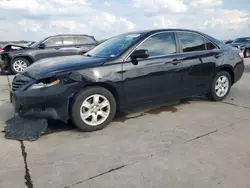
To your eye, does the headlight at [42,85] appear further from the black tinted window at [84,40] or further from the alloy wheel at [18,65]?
the black tinted window at [84,40]

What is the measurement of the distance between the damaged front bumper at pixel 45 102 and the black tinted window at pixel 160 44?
1509mm

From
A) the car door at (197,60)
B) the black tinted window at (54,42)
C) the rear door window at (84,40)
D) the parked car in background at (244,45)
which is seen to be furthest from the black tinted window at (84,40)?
the parked car in background at (244,45)

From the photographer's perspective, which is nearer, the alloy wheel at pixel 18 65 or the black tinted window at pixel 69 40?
the alloy wheel at pixel 18 65

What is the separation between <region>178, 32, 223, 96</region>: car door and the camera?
482cm

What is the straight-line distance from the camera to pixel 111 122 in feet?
14.2

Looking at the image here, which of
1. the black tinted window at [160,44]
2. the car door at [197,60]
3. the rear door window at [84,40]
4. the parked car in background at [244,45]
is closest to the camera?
the black tinted window at [160,44]

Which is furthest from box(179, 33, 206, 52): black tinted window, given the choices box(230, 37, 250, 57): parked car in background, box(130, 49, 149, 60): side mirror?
box(230, 37, 250, 57): parked car in background

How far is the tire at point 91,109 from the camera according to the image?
3738 millimetres

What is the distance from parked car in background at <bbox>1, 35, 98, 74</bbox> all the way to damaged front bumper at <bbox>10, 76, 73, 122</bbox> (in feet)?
21.6

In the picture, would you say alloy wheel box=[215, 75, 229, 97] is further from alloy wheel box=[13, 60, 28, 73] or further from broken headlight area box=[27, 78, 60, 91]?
alloy wheel box=[13, 60, 28, 73]

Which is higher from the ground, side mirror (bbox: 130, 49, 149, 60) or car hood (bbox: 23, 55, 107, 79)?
side mirror (bbox: 130, 49, 149, 60)

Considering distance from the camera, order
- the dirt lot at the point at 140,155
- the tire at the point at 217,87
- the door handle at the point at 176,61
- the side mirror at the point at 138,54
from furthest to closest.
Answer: the tire at the point at 217,87 → the door handle at the point at 176,61 → the side mirror at the point at 138,54 → the dirt lot at the point at 140,155

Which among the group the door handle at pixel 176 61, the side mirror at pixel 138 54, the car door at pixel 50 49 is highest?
the car door at pixel 50 49

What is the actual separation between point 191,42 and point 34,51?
719 cm
